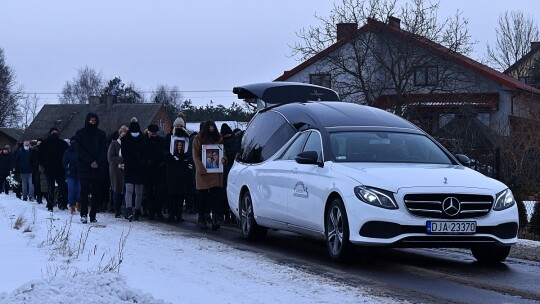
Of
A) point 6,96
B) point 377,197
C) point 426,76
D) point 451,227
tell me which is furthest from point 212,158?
point 6,96

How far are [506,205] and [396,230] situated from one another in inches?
52.5

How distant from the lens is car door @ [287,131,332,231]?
11.4 metres

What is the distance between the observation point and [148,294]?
736 centimetres

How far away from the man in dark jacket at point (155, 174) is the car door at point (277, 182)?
6129 millimetres

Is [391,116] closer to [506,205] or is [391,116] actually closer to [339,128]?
[339,128]

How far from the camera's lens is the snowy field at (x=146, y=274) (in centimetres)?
728

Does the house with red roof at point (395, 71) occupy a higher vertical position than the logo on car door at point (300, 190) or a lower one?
higher

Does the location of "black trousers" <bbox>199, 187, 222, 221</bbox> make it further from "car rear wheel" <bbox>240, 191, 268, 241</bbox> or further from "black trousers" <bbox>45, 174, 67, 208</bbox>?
"black trousers" <bbox>45, 174, 67, 208</bbox>

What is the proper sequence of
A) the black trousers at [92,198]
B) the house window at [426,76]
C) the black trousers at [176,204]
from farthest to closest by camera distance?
the house window at [426,76] < the black trousers at [176,204] < the black trousers at [92,198]

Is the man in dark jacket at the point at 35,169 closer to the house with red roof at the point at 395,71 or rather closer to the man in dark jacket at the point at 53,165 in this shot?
the man in dark jacket at the point at 53,165

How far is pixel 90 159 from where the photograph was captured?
55.0ft

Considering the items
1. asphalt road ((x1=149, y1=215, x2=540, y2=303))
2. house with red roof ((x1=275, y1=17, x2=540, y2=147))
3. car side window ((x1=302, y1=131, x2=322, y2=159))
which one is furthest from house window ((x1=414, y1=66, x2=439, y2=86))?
car side window ((x1=302, y1=131, x2=322, y2=159))

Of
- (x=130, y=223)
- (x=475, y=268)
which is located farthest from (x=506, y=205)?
(x=130, y=223)

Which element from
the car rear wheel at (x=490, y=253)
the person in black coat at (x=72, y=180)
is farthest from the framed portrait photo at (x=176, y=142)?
the car rear wheel at (x=490, y=253)
